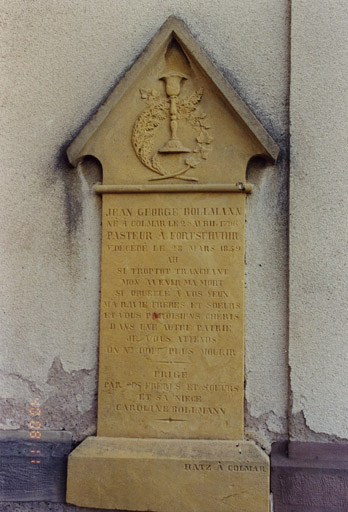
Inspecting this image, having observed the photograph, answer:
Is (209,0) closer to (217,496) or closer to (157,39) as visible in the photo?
(157,39)

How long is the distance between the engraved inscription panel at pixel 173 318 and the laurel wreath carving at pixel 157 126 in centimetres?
24

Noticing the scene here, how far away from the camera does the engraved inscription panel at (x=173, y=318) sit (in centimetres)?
354

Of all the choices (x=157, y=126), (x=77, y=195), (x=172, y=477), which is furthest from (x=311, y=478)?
(x=157, y=126)

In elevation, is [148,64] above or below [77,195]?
above

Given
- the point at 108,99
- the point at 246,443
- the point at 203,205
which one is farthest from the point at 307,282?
the point at 108,99

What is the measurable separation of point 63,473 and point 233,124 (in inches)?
114

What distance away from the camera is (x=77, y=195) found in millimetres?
3793

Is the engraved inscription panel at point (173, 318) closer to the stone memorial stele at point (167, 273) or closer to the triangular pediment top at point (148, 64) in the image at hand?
the stone memorial stele at point (167, 273)

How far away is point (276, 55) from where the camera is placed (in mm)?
3750

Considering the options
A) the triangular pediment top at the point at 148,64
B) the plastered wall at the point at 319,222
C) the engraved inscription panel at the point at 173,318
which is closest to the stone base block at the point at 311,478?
the plastered wall at the point at 319,222

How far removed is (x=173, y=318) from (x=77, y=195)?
1.22 meters

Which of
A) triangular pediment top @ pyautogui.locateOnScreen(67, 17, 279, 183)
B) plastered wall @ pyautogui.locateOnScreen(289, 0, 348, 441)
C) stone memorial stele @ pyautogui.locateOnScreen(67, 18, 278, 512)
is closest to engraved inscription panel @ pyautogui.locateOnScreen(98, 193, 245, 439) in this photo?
stone memorial stele @ pyautogui.locateOnScreen(67, 18, 278, 512)

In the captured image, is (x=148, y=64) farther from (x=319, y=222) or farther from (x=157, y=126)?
(x=319, y=222)

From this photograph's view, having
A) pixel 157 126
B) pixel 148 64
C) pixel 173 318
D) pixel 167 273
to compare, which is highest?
pixel 148 64
